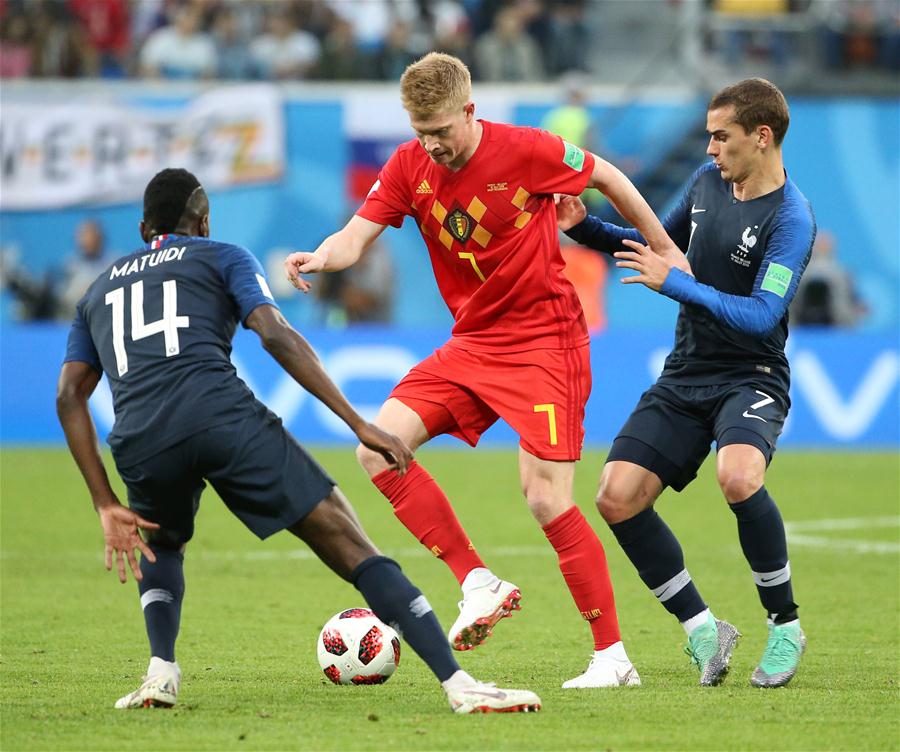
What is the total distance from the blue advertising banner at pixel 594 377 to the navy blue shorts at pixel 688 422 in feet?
32.0

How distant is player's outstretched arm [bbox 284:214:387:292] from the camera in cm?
606

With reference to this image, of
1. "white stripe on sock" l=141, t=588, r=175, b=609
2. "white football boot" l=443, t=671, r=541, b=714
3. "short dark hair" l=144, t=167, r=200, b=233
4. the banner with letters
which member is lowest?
the banner with letters

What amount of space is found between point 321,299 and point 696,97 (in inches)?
261

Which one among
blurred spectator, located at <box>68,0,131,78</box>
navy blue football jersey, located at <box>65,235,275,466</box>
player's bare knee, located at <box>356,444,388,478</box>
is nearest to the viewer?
navy blue football jersey, located at <box>65,235,275,466</box>

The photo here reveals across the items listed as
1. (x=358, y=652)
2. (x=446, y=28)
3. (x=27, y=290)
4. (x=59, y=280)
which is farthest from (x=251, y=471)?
(x=446, y=28)

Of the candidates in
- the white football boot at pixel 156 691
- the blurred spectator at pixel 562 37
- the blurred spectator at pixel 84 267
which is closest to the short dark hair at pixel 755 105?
the white football boot at pixel 156 691

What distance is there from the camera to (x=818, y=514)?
12.2 metres

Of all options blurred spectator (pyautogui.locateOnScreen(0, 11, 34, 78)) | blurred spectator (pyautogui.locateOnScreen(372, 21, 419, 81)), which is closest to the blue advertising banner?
blurred spectator (pyautogui.locateOnScreen(0, 11, 34, 78))

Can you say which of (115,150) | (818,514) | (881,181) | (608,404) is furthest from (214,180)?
(818,514)

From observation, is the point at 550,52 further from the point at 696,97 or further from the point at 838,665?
the point at 838,665

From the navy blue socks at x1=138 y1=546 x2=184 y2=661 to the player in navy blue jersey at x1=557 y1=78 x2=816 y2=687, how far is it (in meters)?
1.83

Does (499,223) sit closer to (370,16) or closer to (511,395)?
(511,395)

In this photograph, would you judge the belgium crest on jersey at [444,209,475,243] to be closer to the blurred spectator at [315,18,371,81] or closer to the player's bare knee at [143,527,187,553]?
the player's bare knee at [143,527,187,553]

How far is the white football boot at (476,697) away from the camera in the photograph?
17.4 ft
